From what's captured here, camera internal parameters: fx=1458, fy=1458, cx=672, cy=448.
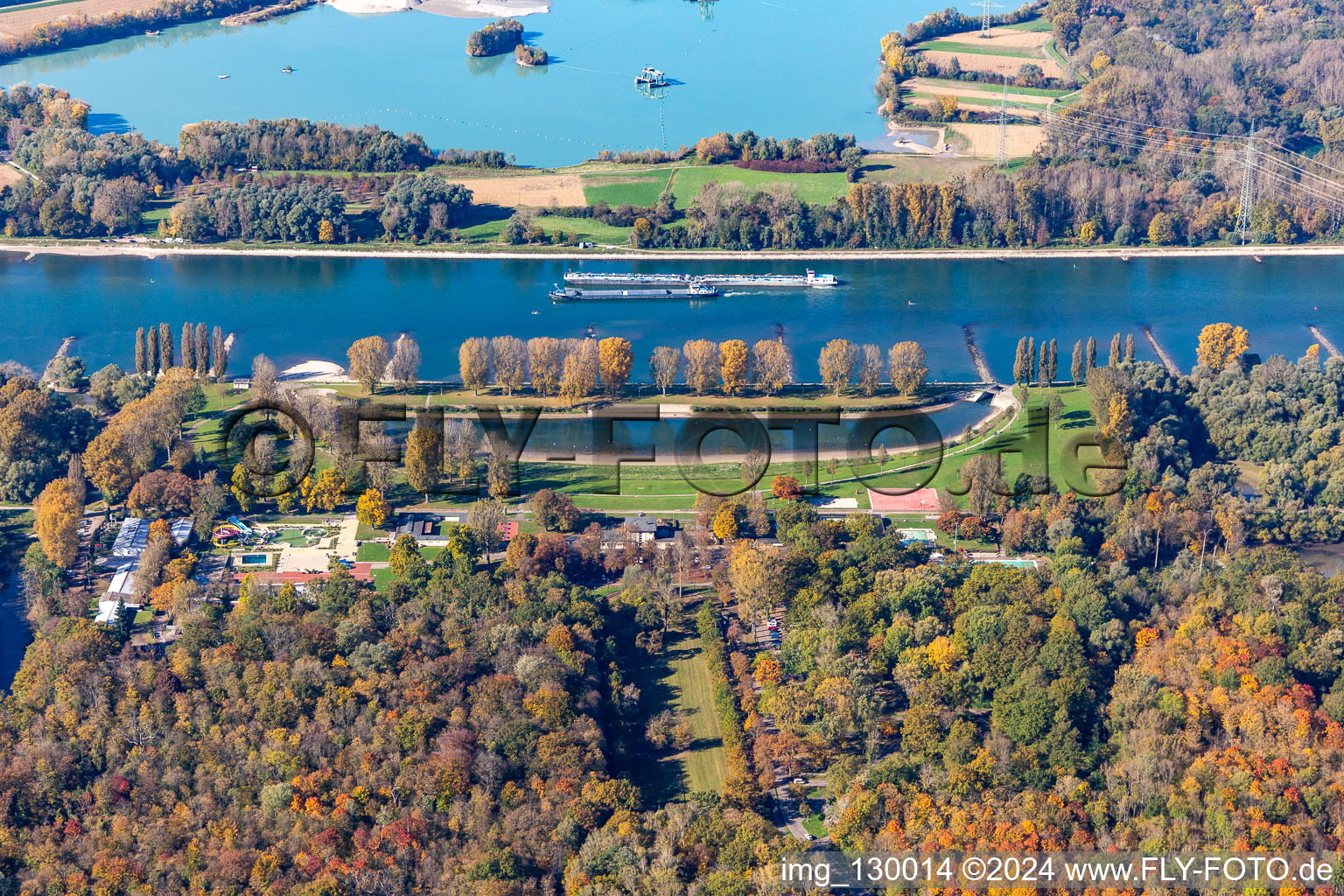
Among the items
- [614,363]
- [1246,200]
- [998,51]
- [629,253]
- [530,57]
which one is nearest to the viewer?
[614,363]

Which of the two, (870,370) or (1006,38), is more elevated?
(1006,38)

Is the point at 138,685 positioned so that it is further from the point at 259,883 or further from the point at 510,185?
the point at 510,185

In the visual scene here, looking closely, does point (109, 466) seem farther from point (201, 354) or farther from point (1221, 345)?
point (1221, 345)

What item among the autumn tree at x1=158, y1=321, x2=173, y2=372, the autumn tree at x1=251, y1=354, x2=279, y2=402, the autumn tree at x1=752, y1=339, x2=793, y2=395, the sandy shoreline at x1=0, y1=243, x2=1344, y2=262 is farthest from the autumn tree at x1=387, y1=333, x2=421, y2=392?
the sandy shoreline at x1=0, y1=243, x2=1344, y2=262

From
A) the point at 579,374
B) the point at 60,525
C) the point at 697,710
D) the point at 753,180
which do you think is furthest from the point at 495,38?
the point at 697,710

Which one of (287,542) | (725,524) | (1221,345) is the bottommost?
(287,542)

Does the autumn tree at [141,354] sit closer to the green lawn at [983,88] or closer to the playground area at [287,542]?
the playground area at [287,542]
